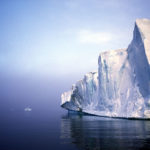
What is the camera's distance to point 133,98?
1667 inches

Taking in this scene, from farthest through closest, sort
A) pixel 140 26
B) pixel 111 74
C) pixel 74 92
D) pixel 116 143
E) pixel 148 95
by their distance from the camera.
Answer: pixel 74 92 → pixel 111 74 → pixel 140 26 → pixel 148 95 → pixel 116 143

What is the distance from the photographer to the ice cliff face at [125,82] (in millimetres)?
39594

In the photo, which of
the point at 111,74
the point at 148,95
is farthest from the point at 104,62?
the point at 148,95

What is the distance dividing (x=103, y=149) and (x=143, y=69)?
2603 centimetres

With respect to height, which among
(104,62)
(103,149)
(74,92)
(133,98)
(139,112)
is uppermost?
(104,62)

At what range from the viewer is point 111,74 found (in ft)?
171

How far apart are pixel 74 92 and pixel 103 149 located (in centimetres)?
5244

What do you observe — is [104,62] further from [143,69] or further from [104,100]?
[143,69]

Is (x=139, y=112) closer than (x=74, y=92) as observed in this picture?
Yes

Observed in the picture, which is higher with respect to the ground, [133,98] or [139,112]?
[133,98]

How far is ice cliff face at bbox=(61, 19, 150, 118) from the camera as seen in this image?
1559 inches

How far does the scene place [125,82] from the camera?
47688 millimetres

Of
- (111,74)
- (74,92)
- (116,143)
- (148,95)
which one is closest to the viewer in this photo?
(116,143)

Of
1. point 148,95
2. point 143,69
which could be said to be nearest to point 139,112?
point 148,95
